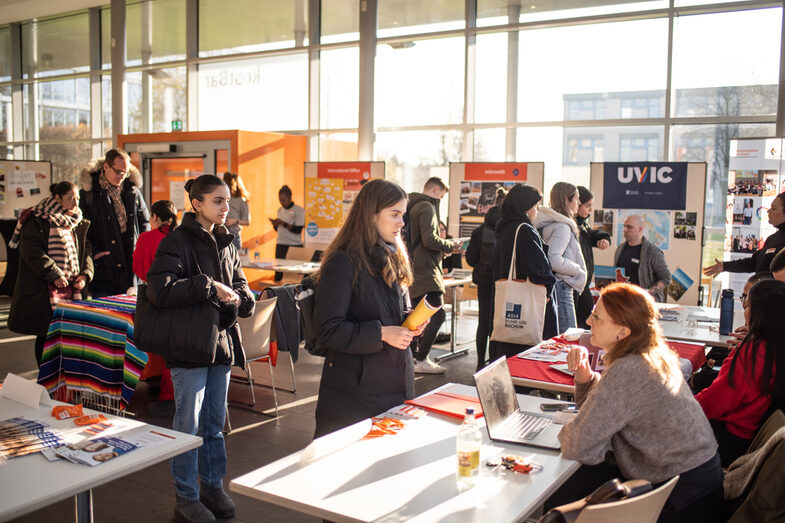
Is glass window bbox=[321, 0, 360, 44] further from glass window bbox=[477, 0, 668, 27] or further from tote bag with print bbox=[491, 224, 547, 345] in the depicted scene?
tote bag with print bbox=[491, 224, 547, 345]

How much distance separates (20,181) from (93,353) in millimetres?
9075

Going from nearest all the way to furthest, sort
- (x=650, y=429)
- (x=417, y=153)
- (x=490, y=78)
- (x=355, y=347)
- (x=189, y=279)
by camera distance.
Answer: (x=650, y=429) < (x=355, y=347) < (x=189, y=279) < (x=490, y=78) < (x=417, y=153)

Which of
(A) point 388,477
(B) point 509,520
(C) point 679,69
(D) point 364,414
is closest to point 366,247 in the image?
(D) point 364,414

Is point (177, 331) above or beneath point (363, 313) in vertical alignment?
beneath

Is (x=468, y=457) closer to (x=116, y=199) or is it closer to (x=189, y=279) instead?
(x=189, y=279)

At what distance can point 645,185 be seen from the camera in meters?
6.98

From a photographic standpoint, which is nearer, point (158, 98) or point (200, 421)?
point (200, 421)

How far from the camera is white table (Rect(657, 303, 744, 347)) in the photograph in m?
4.11

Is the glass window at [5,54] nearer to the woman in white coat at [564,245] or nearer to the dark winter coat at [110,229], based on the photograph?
the dark winter coat at [110,229]

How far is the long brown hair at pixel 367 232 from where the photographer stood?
248cm

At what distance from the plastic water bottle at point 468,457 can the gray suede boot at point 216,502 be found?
172cm

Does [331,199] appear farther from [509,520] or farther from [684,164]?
[509,520]

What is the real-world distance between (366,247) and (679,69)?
6.59m

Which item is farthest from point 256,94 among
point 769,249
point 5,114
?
point 769,249
